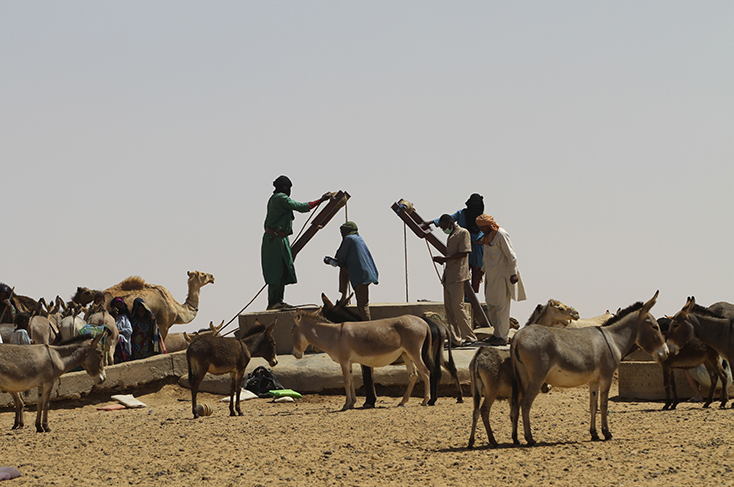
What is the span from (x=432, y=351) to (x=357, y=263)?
298 centimetres

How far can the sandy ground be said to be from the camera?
721 cm

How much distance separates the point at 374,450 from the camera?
851cm

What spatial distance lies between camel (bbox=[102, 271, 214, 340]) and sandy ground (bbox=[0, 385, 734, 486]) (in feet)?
36.3

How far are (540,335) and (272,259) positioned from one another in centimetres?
926

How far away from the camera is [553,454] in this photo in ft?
25.8

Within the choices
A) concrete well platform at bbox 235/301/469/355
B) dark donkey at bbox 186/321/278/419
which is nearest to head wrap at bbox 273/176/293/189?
concrete well platform at bbox 235/301/469/355

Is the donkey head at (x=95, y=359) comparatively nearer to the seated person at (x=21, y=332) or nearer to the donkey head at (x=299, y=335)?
the donkey head at (x=299, y=335)

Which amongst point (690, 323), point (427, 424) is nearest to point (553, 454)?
point (427, 424)

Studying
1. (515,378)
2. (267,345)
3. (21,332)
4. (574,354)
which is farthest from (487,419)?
(21,332)

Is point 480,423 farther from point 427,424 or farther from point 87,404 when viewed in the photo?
point 87,404

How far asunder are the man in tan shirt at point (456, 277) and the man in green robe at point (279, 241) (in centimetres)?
272

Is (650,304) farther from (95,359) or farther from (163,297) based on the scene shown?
(163,297)

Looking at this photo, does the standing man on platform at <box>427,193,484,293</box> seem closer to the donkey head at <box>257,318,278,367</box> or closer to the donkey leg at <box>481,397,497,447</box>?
the donkey head at <box>257,318,278,367</box>

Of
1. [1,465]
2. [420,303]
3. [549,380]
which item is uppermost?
[420,303]
